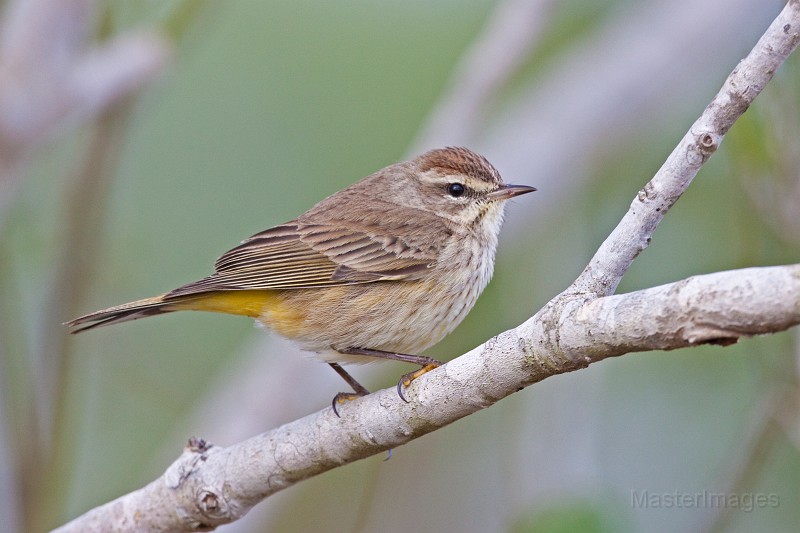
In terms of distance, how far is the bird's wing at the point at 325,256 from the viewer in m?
4.21

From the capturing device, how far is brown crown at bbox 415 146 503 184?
4.61 metres

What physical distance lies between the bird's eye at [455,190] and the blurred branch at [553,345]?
1579 millimetres

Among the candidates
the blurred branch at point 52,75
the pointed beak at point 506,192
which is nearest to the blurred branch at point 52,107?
the blurred branch at point 52,75

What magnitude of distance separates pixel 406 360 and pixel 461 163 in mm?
1221

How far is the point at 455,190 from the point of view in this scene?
469cm

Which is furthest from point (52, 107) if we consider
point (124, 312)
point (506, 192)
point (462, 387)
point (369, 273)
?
point (462, 387)

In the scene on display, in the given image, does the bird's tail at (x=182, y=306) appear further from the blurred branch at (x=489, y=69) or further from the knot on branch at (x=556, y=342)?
the blurred branch at (x=489, y=69)

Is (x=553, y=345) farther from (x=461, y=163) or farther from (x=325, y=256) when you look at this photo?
(x=461, y=163)

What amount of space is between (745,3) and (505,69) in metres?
1.72

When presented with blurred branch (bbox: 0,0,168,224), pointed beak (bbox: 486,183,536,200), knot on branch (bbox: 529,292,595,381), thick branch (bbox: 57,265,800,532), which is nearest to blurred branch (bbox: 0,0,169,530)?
blurred branch (bbox: 0,0,168,224)

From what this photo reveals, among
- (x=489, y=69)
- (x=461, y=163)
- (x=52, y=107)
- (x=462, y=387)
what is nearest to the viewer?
(x=462, y=387)

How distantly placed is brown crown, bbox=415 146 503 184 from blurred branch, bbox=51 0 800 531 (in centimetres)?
161

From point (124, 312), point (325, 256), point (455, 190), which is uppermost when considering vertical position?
point (455, 190)

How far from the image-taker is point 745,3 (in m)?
6.25
